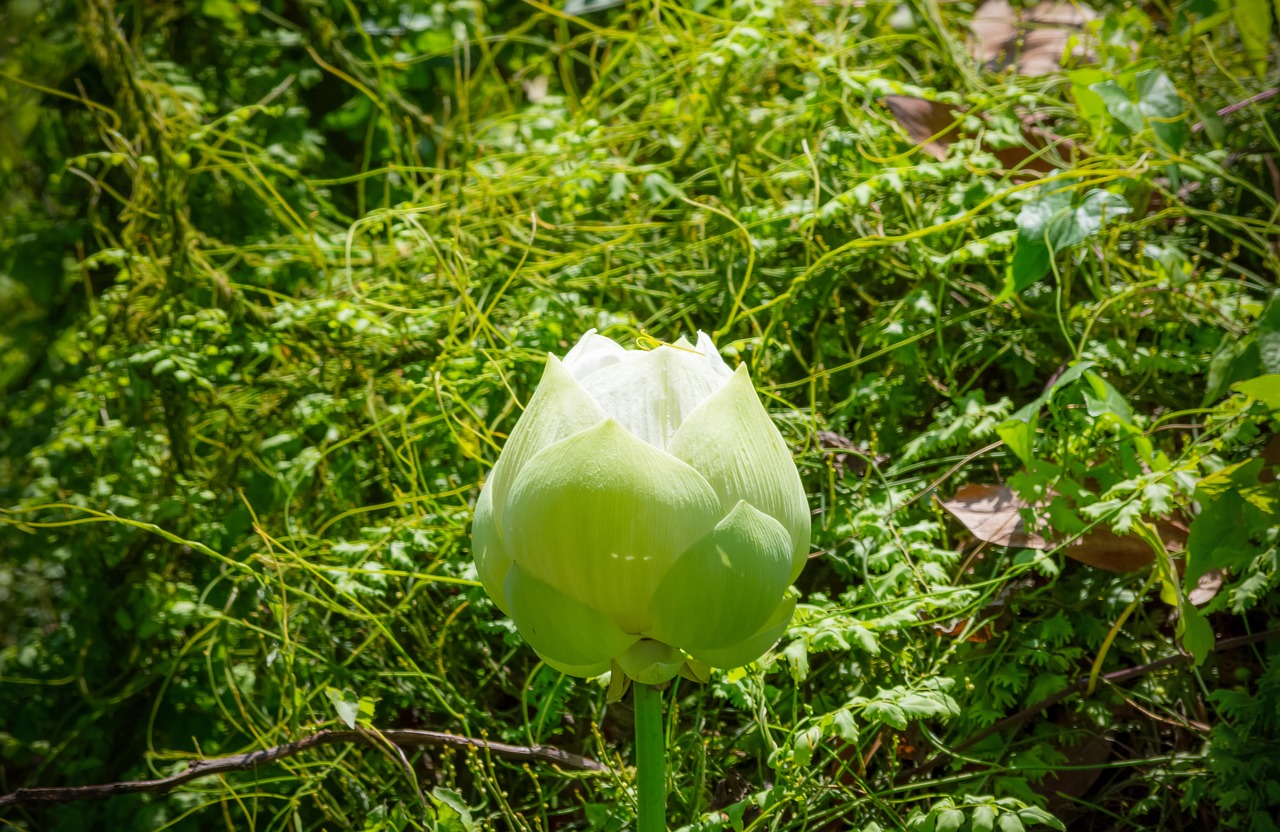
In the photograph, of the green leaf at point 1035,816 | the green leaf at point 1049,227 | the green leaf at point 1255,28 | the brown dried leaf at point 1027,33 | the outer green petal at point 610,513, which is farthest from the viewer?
the brown dried leaf at point 1027,33

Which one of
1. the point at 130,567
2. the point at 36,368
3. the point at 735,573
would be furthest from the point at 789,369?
the point at 36,368

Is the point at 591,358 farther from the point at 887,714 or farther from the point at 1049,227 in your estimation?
the point at 1049,227

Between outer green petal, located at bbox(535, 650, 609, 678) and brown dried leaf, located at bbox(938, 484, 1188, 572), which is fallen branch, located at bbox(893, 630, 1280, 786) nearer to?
brown dried leaf, located at bbox(938, 484, 1188, 572)

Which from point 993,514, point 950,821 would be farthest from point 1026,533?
point 950,821

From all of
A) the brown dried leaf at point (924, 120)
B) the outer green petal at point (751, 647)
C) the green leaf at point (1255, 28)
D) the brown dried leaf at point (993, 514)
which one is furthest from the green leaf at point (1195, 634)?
the green leaf at point (1255, 28)

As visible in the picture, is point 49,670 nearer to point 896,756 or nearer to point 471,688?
point 471,688

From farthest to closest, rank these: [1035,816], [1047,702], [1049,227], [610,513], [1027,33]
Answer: [1027,33]
[1049,227]
[1047,702]
[1035,816]
[610,513]

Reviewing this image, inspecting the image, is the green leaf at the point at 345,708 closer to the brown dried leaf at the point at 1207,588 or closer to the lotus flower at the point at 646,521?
the lotus flower at the point at 646,521
